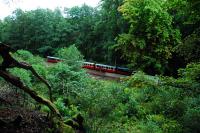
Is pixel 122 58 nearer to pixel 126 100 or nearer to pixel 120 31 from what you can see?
pixel 120 31

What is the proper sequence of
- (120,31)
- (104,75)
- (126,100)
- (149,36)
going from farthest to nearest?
(120,31)
(104,75)
(149,36)
(126,100)

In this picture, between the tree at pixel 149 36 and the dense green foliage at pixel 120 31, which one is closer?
the dense green foliage at pixel 120 31

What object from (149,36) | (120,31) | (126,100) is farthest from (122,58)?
(126,100)

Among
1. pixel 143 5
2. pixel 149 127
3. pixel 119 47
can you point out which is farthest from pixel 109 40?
pixel 149 127

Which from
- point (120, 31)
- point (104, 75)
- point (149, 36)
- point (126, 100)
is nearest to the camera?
point (126, 100)

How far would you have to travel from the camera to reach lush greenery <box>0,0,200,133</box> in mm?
14844

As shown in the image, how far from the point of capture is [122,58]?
1387 inches

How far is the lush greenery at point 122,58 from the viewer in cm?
1484

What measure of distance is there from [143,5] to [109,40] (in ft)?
23.3

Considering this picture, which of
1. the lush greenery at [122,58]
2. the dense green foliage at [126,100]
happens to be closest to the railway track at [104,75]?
the lush greenery at [122,58]

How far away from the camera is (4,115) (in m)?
11.2

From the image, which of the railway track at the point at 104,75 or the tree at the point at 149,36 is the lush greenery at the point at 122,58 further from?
the railway track at the point at 104,75

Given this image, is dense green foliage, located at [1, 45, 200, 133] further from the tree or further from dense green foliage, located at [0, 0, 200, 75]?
the tree

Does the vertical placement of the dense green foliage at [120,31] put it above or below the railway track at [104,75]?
above
